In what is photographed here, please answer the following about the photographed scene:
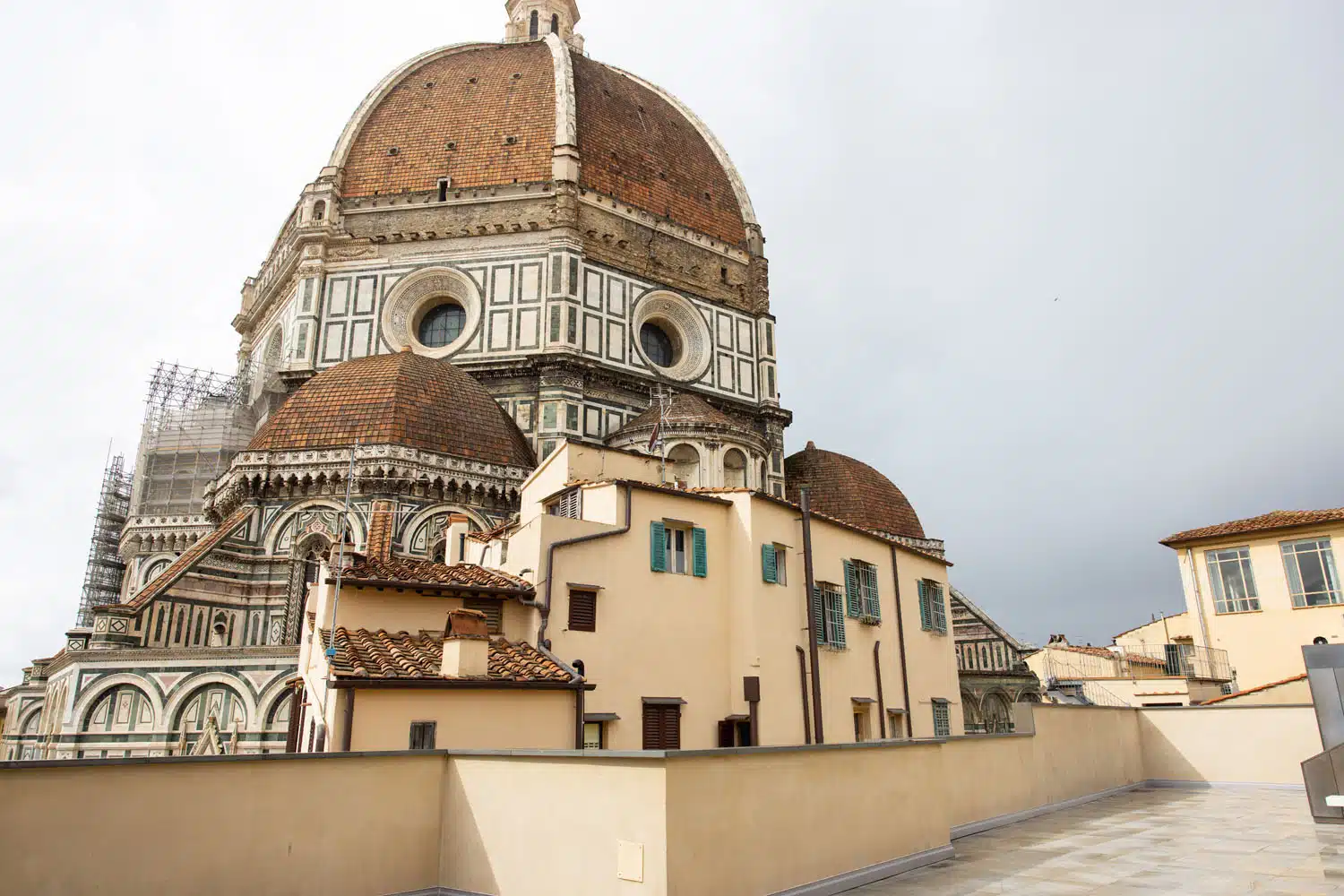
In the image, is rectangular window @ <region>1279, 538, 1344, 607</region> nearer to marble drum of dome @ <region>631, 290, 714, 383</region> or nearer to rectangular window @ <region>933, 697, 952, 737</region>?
rectangular window @ <region>933, 697, 952, 737</region>

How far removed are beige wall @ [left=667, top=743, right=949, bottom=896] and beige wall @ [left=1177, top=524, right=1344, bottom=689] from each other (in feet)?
62.0

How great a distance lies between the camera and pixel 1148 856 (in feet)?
27.9

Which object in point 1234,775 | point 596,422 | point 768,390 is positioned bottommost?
point 1234,775

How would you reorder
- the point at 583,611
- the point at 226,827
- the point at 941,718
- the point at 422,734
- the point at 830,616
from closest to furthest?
the point at 226,827 → the point at 422,734 → the point at 583,611 → the point at 830,616 → the point at 941,718

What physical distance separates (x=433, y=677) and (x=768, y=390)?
1012 inches

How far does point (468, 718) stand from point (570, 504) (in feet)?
18.6

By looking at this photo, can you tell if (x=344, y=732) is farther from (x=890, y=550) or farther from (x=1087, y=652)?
(x=1087, y=652)

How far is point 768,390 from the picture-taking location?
3550 centimetres

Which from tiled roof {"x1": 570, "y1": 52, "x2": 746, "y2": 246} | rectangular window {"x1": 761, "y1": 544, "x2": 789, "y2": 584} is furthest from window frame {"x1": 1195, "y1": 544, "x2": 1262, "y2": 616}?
tiled roof {"x1": 570, "y1": 52, "x2": 746, "y2": 246}

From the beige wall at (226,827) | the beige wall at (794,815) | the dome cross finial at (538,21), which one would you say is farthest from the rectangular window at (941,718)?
A: the dome cross finial at (538,21)

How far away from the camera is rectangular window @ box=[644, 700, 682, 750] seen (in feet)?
47.4

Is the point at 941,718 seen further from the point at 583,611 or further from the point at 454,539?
the point at 454,539

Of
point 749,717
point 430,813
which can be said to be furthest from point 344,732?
point 749,717

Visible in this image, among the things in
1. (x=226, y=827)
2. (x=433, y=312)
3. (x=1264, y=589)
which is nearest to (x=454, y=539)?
(x=226, y=827)
